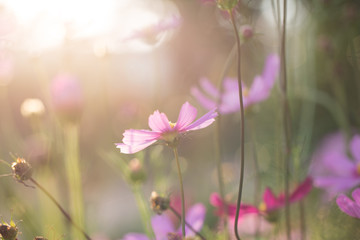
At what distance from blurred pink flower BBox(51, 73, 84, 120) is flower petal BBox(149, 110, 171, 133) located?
27cm

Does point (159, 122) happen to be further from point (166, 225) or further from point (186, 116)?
point (166, 225)

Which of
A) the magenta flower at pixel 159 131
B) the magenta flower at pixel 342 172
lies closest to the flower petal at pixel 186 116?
the magenta flower at pixel 159 131

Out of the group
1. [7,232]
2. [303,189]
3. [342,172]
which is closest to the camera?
[7,232]

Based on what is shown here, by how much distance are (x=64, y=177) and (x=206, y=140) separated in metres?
0.64

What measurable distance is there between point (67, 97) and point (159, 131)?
289mm

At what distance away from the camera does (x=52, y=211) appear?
64 centimetres

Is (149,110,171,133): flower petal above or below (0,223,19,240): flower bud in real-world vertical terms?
above

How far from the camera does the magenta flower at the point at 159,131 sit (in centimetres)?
31

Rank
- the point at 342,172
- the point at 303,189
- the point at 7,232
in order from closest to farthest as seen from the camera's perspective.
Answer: the point at 7,232, the point at 303,189, the point at 342,172

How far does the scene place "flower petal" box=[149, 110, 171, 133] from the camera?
0.33 meters

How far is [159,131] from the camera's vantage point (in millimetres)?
330

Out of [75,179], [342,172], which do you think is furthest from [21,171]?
[342,172]

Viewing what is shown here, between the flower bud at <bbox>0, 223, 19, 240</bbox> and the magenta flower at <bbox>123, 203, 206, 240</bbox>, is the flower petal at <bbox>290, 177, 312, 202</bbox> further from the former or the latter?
the flower bud at <bbox>0, 223, 19, 240</bbox>

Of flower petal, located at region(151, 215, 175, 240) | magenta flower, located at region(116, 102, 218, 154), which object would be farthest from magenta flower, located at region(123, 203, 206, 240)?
magenta flower, located at region(116, 102, 218, 154)
